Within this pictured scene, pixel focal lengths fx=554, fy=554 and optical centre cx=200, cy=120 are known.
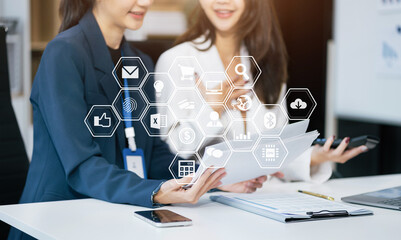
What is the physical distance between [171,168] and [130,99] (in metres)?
0.17

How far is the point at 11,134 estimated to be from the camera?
1.53 m

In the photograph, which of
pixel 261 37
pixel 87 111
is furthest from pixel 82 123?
pixel 261 37

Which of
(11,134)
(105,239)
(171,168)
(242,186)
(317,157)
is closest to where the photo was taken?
(105,239)

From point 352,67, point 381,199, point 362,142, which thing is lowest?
point 381,199

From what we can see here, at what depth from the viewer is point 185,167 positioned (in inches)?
42.9

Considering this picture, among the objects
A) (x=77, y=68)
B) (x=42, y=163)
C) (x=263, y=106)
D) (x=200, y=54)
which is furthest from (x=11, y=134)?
(x=263, y=106)

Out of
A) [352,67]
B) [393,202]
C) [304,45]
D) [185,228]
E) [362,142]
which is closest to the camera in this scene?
[185,228]

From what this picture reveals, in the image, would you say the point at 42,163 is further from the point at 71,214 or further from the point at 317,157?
the point at 317,157
